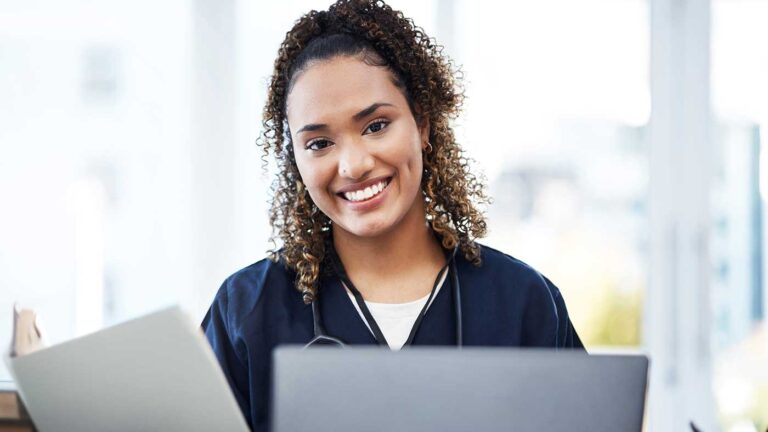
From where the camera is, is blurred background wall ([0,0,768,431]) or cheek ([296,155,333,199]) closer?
cheek ([296,155,333,199])

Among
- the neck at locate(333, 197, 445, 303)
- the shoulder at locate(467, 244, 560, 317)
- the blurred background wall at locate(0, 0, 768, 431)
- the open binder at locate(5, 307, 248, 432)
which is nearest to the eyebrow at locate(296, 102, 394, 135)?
the neck at locate(333, 197, 445, 303)

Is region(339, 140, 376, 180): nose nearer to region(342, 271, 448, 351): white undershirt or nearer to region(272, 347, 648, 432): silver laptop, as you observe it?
region(342, 271, 448, 351): white undershirt

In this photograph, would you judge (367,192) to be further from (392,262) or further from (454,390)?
(454,390)

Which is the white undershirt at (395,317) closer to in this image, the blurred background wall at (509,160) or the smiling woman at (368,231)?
the smiling woman at (368,231)

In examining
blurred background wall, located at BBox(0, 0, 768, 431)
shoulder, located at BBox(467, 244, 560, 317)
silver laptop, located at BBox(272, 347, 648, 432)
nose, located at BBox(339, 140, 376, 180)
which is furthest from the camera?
blurred background wall, located at BBox(0, 0, 768, 431)

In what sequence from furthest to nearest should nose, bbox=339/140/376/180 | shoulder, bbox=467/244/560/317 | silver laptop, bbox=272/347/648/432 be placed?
shoulder, bbox=467/244/560/317 < nose, bbox=339/140/376/180 < silver laptop, bbox=272/347/648/432

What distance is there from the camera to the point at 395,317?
1.41 metres

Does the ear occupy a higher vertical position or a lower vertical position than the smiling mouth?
higher

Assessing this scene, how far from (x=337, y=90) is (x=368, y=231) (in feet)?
0.76

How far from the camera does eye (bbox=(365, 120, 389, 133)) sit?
1.35m

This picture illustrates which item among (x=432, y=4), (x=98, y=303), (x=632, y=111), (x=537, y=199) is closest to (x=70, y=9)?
(x=98, y=303)

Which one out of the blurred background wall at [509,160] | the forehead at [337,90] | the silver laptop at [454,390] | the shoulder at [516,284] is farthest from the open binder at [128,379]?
the blurred background wall at [509,160]

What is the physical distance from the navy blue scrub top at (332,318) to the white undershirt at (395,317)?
0.06ft

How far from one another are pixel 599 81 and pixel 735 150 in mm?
519
